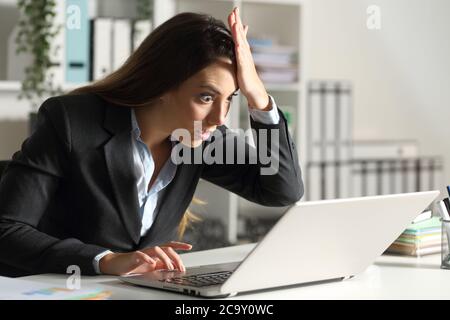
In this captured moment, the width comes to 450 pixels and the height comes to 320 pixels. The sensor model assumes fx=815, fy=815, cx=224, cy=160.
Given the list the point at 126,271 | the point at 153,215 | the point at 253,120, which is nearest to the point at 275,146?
the point at 253,120

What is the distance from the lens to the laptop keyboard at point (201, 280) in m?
1.35

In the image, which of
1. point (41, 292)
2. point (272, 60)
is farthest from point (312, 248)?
point (272, 60)

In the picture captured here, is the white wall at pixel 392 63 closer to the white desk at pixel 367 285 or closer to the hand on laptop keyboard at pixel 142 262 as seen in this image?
the white desk at pixel 367 285

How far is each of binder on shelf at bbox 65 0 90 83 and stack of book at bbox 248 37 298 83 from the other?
2.68 ft

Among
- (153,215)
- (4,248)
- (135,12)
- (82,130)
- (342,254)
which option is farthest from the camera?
(135,12)

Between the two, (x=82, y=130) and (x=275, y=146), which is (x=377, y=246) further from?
(x=82, y=130)

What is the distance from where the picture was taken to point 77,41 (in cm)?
325

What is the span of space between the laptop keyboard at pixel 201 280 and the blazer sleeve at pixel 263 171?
48cm

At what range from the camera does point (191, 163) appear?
1.93 m

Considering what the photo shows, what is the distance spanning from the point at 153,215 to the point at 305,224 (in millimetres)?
645

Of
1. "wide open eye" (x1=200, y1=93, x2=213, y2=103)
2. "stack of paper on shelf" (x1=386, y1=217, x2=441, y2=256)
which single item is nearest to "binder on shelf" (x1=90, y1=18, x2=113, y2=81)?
"wide open eye" (x1=200, y1=93, x2=213, y2=103)

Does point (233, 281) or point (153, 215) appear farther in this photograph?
point (153, 215)

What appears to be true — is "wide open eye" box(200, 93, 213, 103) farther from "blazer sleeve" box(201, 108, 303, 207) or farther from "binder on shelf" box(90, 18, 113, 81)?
"binder on shelf" box(90, 18, 113, 81)

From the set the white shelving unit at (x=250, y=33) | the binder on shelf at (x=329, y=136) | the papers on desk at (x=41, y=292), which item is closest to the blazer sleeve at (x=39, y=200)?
the papers on desk at (x=41, y=292)
